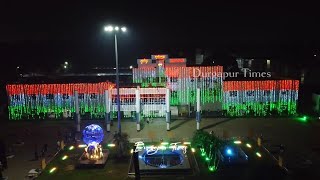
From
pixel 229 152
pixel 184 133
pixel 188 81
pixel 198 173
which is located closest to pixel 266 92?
pixel 188 81

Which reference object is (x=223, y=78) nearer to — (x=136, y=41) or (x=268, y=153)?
(x=268, y=153)

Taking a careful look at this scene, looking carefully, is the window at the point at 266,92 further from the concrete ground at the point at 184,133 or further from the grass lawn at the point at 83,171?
the grass lawn at the point at 83,171

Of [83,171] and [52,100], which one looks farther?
[52,100]

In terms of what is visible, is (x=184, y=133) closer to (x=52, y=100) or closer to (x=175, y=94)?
(x=175, y=94)

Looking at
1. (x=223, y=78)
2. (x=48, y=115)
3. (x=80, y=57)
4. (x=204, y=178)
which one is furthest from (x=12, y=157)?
(x=80, y=57)

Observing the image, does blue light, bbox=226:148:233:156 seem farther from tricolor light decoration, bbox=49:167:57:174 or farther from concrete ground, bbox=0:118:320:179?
tricolor light decoration, bbox=49:167:57:174

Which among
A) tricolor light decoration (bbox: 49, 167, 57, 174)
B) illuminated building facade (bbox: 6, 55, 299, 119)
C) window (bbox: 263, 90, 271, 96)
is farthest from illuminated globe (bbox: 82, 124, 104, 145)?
window (bbox: 263, 90, 271, 96)

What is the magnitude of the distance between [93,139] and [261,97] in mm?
23186

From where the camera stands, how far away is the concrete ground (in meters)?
29.6

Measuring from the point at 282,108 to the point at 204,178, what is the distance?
2210cm

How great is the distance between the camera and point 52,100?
4394 centimetres

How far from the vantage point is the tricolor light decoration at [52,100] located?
142 ft

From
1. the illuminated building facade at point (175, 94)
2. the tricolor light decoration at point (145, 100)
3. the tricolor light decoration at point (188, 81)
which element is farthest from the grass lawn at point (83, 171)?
the tricolor light decoration at point (188, 81)

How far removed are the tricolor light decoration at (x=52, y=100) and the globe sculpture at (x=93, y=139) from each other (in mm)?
13643
